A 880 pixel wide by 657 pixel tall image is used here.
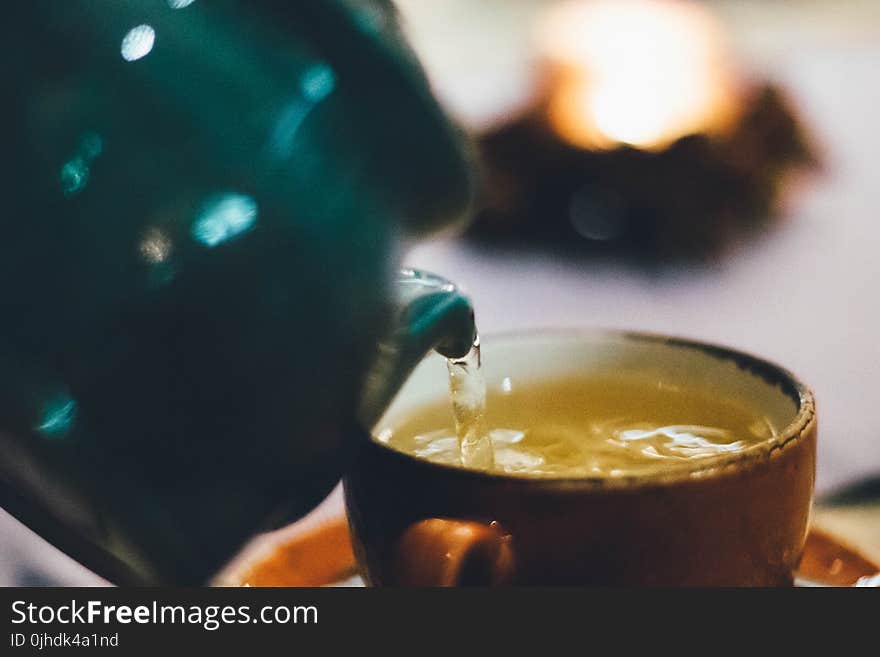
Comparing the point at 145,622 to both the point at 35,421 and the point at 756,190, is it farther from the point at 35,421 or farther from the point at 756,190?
the point at 756,190

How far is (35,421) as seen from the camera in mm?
335

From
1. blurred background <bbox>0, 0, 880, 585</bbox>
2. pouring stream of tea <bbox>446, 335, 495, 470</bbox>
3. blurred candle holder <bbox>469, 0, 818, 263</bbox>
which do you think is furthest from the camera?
blurred candle holder <bbox>469, 0, 818, 263</bbox>

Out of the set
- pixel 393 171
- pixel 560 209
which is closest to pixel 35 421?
pixel 393 171

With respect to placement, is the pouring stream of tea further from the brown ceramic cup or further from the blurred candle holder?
the blurred candle holder

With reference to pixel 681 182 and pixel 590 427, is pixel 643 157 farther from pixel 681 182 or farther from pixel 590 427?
pixel 590 427

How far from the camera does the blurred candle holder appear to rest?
3.93ft

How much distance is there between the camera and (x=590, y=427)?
521mm

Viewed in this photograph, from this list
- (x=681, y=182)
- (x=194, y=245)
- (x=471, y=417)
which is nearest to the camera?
(x=194, y=245)

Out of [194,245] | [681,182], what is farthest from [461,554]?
[681,182]

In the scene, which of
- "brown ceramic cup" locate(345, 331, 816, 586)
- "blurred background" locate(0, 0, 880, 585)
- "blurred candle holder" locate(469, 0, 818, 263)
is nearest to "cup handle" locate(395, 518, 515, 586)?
"brown ceramic cup" locate(345, 331, 816, 586)

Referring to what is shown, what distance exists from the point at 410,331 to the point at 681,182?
0.93 metres

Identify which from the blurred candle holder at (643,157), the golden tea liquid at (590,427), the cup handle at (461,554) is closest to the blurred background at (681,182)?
the blurred candle holder at (643,157)

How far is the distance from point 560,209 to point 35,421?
988mm

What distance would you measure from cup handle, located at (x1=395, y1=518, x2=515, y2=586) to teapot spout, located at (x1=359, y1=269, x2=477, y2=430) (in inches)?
2.0
